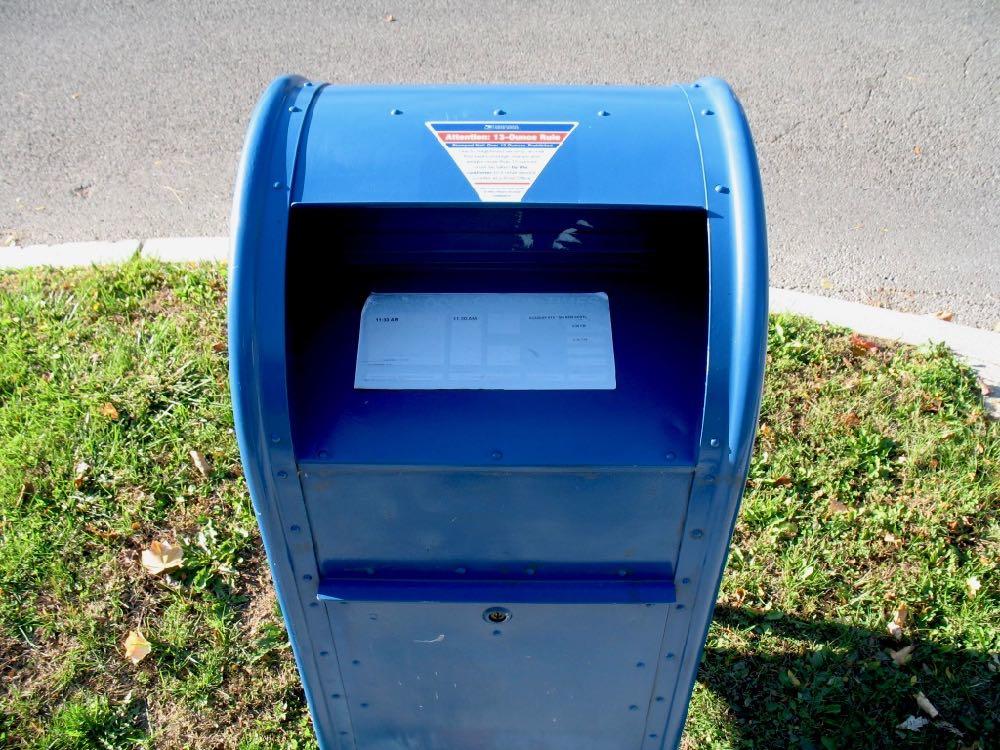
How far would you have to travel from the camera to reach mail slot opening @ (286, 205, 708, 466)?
1.40 m

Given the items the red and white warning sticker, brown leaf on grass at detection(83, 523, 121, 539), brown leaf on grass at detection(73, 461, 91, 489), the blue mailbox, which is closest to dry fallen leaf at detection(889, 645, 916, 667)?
the blue mailbox

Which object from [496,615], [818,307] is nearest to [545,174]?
[496,615]

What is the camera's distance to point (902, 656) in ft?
8.07

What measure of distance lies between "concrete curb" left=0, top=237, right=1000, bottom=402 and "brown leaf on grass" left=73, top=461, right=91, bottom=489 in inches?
41.3

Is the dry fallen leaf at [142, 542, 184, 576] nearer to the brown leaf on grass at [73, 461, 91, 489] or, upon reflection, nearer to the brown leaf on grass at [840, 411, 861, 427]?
the brown leaf on grass at [73, 461, 91, 489]

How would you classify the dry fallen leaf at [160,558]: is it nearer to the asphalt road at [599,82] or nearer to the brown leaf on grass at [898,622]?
the asphalt road at [599,82]

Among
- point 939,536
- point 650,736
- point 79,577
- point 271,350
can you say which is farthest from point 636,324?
point 79,577

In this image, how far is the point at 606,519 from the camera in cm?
147

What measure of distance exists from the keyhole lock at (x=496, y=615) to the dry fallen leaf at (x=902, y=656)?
1442mm

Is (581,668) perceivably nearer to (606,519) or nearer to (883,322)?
(606,519)

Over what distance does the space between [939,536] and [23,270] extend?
364 centimetres

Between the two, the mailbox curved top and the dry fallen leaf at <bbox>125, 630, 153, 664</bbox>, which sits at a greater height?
the mailbox curved top

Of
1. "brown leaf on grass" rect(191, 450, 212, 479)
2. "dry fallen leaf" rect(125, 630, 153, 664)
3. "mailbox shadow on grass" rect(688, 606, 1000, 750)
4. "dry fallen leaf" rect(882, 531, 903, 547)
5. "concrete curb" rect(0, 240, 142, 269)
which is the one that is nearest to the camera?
"mailbox shadow on grass" rect(688, 606, 1000, 750)

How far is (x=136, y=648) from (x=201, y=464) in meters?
0.63
